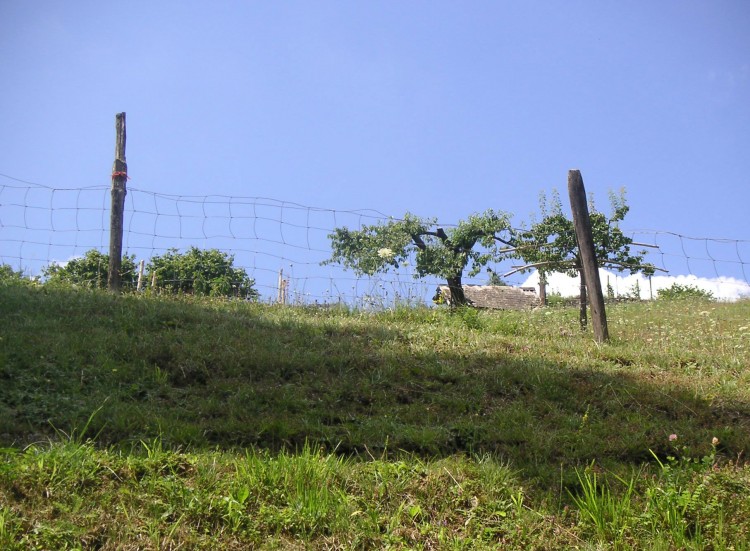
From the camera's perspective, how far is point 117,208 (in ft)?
37.6

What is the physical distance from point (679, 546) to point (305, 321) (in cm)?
578

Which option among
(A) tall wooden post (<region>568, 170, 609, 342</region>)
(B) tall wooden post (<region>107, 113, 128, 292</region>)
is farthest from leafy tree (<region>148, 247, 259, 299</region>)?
(A) tall wooden post (<region>568, 170, 609, 342</region>)

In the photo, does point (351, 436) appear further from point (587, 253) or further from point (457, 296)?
point (457, 296)

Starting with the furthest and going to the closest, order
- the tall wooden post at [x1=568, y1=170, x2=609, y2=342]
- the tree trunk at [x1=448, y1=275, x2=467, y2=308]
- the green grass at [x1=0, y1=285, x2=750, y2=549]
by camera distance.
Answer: the tree trunk at [x1=448, y1=275, x2=467, y2=308]
the tall wooden post at [x1=568, y1=170, x2=609, y2=342]
the green grass at [x1=0, y1=285, x2=750, y2=549]

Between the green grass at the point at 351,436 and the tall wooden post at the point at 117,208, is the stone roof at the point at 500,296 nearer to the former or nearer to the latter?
the tall wooden post at the point at 117,208

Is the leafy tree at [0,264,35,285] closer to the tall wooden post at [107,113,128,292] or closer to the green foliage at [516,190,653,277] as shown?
the tall wooden post at [107,113,128,292]

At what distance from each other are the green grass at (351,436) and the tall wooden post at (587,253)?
2.17ft

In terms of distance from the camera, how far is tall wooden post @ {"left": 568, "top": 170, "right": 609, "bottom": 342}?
9508 mm

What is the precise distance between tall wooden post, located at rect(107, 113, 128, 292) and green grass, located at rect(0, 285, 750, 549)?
2.09 metres

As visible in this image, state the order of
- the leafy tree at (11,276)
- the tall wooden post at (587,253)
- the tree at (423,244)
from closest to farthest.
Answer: the tall wooden post at (587,253) < the leafy tree at (11,276) < the tree at (423,244)

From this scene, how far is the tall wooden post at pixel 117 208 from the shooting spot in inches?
439

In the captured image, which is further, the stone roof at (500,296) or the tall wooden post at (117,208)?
the stone roof at (500,296)

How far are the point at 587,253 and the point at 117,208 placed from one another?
292 inches

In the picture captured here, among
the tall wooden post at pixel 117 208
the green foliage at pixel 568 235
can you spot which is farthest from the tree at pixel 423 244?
the tall wooden post at pixel 117 208
